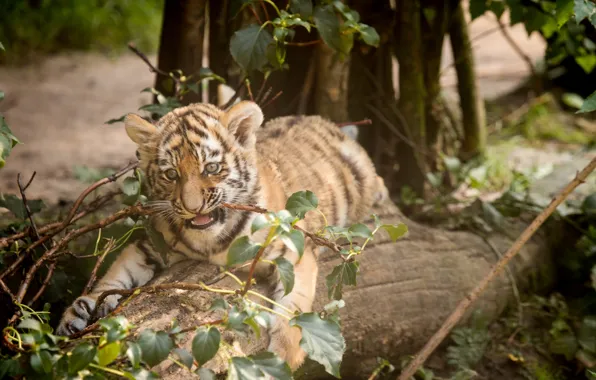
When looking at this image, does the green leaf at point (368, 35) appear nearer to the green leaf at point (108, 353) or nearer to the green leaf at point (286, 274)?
the green leaf at point (286, 274)

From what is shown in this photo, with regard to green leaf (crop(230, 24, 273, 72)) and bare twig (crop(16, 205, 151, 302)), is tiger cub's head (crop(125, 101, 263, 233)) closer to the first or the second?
bare twig (crop(16, 205, 151, 302))

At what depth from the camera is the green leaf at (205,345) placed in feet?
5.86

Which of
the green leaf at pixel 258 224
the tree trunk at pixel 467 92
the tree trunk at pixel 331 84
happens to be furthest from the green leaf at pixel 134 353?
the tree trunk at pixel 467 92

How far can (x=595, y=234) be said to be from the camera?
12.0 feet

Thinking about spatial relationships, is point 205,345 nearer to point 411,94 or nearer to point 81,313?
point 81,313

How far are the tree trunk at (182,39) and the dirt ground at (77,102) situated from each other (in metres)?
1.34

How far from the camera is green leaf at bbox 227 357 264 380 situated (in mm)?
1804

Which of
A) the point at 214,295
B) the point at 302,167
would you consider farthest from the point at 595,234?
the point at 214,295

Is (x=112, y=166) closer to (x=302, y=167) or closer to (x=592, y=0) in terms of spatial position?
(x=302, y=167)

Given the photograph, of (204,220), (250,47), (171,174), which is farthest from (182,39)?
(204,220)

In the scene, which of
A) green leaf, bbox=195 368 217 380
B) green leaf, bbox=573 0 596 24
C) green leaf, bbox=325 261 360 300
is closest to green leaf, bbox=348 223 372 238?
green leaf, bbox=325 261 360 300

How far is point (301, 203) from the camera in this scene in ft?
6.88

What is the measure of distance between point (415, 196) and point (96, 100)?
406 cm

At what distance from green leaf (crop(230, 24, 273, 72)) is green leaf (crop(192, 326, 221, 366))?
133 cm
